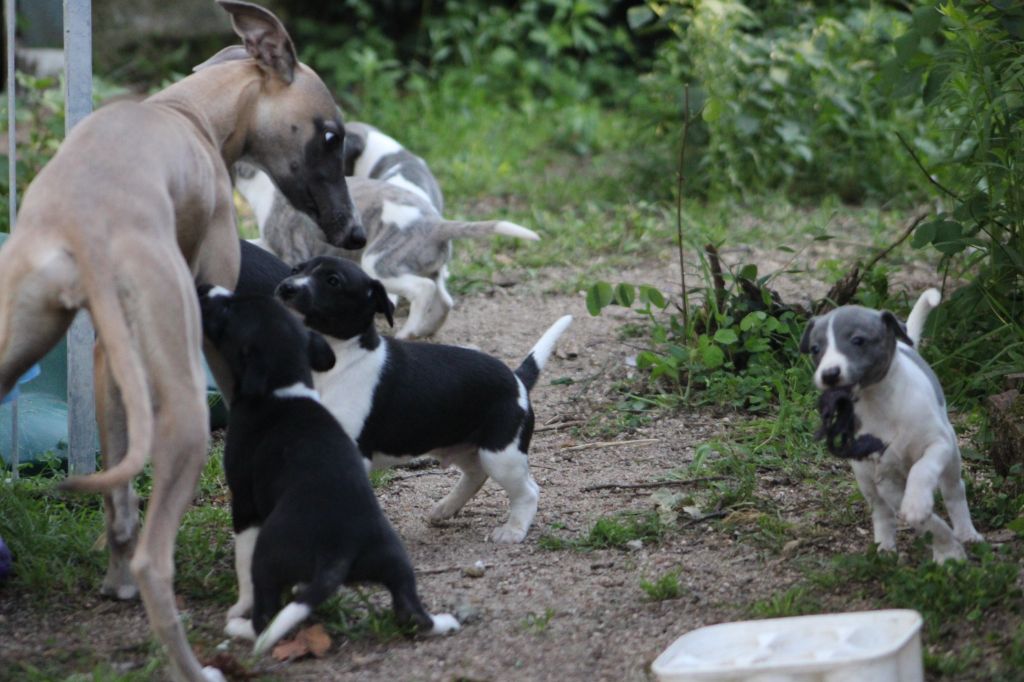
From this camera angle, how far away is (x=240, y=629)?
3.89 metres

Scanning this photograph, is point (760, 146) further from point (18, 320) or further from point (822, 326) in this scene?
point (18, 320)

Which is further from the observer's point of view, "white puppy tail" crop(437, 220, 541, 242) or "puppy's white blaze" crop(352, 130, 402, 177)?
"puppy's white blaze" crop(352, 130, 402, 177)

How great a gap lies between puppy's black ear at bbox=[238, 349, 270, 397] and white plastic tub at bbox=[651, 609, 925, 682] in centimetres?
136

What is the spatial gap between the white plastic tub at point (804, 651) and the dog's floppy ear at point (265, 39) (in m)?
2.26

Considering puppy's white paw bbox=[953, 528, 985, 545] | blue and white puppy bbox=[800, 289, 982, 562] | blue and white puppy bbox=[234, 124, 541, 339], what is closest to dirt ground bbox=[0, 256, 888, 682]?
blue and white puppy bbox=[800, 289, 982, 562]

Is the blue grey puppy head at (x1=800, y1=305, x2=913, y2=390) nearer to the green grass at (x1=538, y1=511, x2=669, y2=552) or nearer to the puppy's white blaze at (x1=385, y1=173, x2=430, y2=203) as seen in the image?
the green grass at (x1=538, y1=511, x2=669, y2=552)

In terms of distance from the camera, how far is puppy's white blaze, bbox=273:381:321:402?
400 cm

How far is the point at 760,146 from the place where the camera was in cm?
991

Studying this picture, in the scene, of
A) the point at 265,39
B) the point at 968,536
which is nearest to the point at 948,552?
the point at 968,536

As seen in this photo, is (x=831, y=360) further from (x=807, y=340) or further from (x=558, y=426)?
(x=558, y=426)

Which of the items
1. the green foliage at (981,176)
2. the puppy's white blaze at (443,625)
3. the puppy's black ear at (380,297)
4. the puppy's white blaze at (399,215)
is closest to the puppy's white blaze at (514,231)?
the puppy's white blaze at (399,215)

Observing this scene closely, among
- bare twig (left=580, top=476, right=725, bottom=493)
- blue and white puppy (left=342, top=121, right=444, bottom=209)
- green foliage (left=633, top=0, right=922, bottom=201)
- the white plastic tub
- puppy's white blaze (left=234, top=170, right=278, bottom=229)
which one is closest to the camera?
the white plastic tub

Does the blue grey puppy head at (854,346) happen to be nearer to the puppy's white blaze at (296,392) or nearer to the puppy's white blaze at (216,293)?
the puppy's white blaze at (296,392)

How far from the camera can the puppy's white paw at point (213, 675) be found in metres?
3.49
